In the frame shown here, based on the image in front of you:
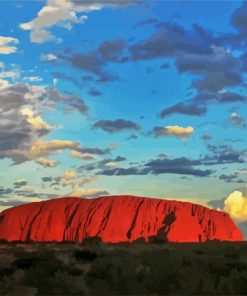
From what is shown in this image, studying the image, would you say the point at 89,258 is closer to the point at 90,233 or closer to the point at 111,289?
the point at 111,289

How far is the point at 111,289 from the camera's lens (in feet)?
48.2

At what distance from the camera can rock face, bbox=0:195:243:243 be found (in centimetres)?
11981

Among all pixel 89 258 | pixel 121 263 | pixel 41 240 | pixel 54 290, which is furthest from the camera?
pixel 41 240

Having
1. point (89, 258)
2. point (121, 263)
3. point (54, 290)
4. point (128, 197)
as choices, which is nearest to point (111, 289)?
point (54, 290)

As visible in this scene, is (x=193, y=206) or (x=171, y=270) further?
(x=193, y=206)

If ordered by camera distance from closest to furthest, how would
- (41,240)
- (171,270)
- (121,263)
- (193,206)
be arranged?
(171,270) → (121,263) → (41,240) → (193,206)

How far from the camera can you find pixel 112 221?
12106 centimetres

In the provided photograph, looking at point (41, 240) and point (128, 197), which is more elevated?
point (128, 197)

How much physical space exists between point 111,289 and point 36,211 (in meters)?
113

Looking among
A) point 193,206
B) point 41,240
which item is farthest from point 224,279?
point 193,206

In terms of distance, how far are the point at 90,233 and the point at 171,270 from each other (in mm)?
104943

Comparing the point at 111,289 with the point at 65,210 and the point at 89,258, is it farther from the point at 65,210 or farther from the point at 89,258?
the point at 65,210

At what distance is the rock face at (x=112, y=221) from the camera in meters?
120

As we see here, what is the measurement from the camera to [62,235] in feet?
398
